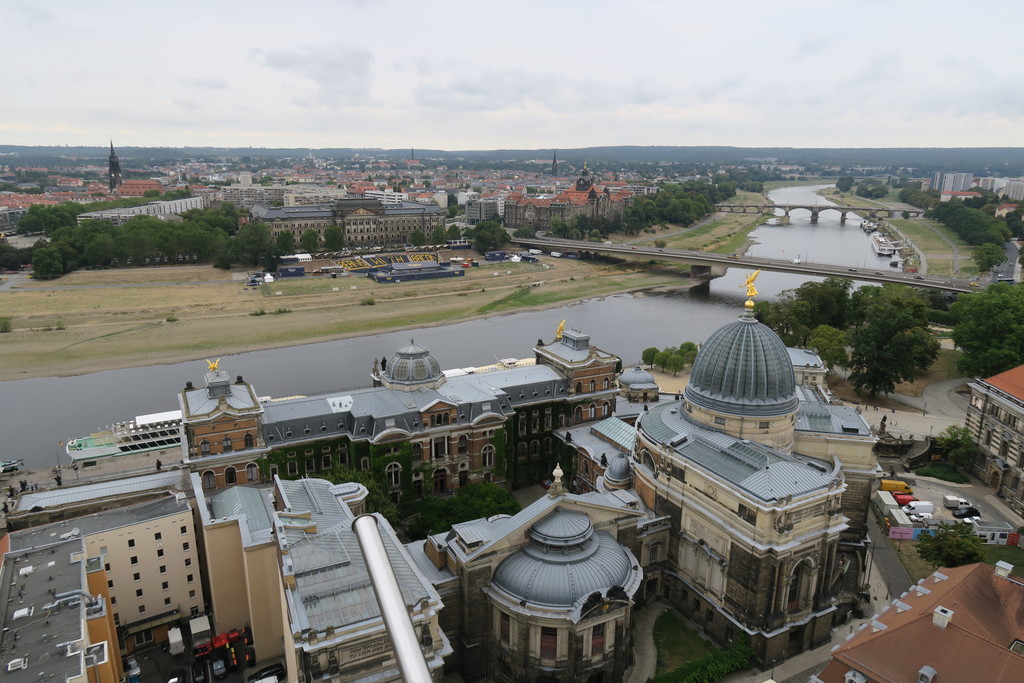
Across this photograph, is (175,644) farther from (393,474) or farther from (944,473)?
(944,473)

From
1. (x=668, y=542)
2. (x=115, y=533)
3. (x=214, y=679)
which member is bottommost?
(x=214, y=679)

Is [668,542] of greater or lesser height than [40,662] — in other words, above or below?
below

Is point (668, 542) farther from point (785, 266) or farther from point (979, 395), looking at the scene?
point (785, 266)

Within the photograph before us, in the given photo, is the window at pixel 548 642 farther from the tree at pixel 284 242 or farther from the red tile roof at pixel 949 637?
the tree at pixel 284 242

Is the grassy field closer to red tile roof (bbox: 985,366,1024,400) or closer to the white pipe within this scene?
red tile roof (bbox: 985,366,1024,400)

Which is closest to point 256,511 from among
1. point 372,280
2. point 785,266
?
point 372,280

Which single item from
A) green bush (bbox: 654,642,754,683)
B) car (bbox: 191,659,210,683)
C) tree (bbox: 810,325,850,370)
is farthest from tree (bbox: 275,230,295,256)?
green bush (bbox: 654,642,754,683)
